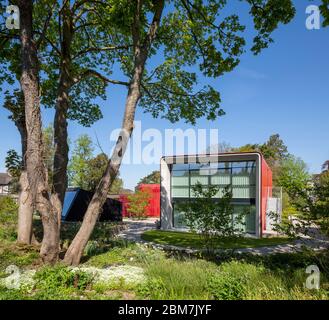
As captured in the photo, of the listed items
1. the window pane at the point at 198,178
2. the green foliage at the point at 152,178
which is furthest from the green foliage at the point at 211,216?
the green foliage at the point at 152,178

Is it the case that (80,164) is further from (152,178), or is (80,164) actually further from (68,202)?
(152,178)

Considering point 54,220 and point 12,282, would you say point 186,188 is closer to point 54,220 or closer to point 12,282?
point 54,220

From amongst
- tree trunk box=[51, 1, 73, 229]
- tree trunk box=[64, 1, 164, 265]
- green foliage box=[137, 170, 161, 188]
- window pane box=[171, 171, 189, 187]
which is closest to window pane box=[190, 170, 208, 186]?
window pane box=[171, 171, 189, 187]

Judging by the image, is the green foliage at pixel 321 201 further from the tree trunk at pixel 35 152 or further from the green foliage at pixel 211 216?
the tree trunk at pixel 35 152

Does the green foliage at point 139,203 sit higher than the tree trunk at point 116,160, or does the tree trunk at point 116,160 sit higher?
the tree trunk at point 116,160

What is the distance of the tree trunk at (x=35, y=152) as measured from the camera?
730cm

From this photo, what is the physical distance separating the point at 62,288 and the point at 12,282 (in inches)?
47.6

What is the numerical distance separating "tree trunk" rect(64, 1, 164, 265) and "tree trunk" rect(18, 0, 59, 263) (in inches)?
21.6

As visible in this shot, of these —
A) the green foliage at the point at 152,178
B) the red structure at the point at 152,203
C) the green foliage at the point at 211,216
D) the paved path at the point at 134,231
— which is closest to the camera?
the green foliage at the point at 211,216

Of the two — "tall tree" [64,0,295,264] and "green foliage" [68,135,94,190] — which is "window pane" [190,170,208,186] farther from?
"green foliage" [68,135,94,190]

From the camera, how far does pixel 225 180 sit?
18.7 m

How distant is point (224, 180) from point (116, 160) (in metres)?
11.9

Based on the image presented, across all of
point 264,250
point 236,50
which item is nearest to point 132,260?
point 264,250

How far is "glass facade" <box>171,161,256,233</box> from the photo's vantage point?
702 inches
